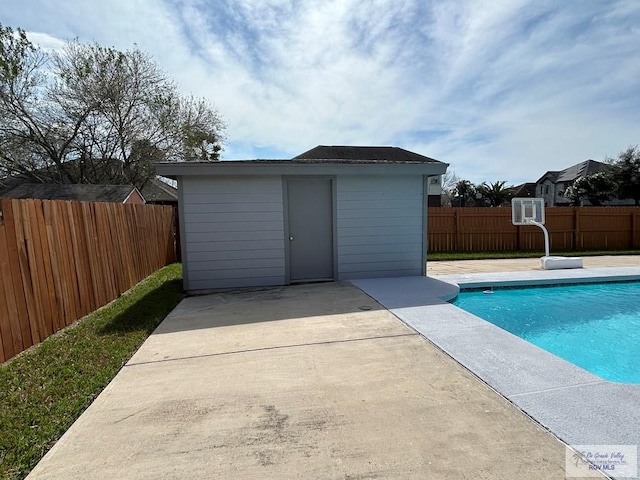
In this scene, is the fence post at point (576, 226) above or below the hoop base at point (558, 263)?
above

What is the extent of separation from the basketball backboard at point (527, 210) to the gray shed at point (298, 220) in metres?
3.87

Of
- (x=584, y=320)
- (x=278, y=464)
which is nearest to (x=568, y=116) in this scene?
(x=584, y=320)

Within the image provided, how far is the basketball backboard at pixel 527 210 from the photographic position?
10.0 m

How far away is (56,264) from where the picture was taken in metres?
4.64

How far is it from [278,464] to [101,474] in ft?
3.49

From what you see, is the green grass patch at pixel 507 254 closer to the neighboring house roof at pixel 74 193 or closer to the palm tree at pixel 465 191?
the neighboring house roof at pixel 74 193

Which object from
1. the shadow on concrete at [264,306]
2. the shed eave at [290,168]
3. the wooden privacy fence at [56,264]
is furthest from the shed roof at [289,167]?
the shadow on concrete at [264,306]

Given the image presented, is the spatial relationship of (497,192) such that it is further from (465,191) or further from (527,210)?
→ (527,210)

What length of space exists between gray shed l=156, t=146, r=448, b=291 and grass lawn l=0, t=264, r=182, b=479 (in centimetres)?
194

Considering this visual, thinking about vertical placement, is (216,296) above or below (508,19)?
below

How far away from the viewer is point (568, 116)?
481 inches

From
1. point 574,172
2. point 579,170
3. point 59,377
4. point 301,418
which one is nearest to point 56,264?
point 59,377

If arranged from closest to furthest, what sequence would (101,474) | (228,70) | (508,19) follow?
1. (101,474)
2. (508,19)
3. (228,70)

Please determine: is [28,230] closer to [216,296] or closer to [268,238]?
[216,296]
